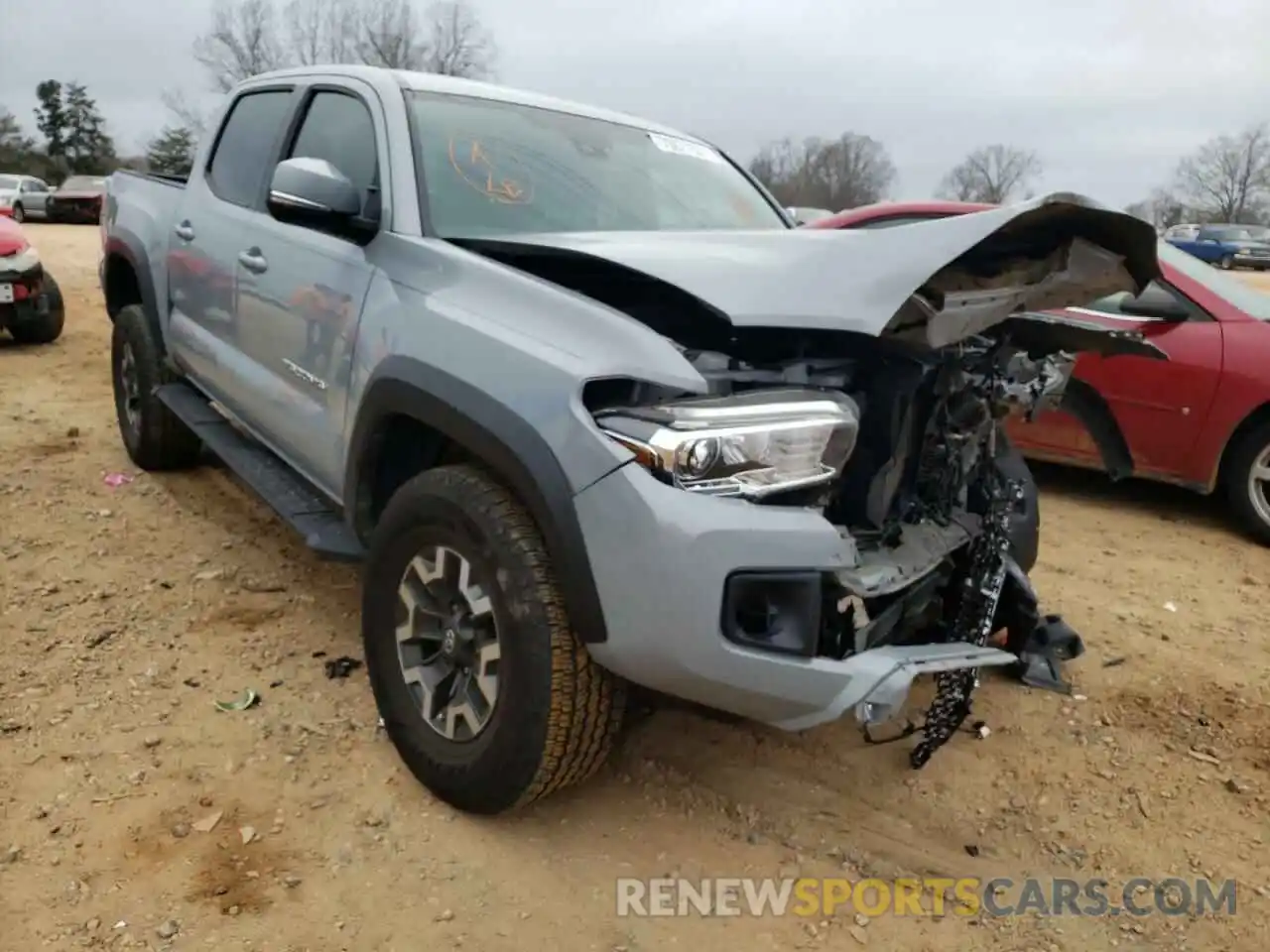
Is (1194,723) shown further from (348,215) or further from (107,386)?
(107,386)

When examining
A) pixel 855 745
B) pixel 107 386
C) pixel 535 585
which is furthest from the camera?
pixel 107 386

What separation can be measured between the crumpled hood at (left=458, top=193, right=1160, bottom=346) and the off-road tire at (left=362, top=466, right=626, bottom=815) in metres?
0.66

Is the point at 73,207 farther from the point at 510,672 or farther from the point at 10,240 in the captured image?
the point at 510,672

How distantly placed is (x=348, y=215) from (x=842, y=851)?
218 cm

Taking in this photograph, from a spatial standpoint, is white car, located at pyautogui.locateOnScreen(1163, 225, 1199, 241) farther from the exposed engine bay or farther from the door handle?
the door handle

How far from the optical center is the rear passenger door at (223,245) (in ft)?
12.3

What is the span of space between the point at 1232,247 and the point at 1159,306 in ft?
108

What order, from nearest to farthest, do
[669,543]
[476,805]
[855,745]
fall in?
1. [669,543]
2. [476,805]
3. [855,745]

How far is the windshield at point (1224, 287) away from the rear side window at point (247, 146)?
422 centimetres

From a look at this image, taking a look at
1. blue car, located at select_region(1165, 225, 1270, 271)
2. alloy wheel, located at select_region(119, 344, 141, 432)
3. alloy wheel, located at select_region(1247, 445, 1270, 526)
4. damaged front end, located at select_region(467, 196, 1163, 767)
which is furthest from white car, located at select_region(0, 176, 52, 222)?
blue car, located at select_region(1165, 225, 1270, 271)

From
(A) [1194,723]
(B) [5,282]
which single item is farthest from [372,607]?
(B) [5,282]

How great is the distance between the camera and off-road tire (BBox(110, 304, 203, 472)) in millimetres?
4742

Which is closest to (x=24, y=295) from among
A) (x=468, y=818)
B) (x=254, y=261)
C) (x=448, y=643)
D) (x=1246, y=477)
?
(x=254, y=261)

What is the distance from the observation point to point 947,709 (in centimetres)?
277
